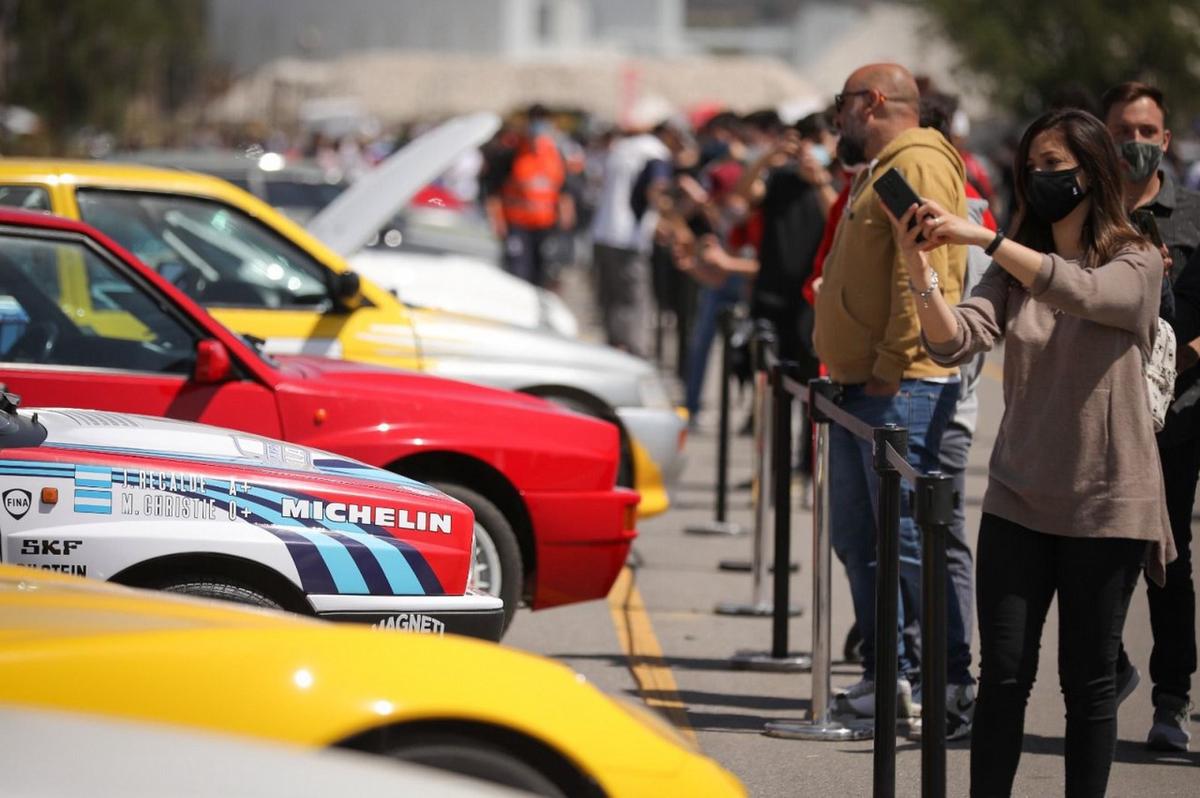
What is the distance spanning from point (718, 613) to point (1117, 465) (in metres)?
3.54

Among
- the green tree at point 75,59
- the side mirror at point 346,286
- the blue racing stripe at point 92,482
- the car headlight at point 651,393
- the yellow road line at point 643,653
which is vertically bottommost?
the yellow road line at point 643,653

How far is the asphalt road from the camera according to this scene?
5527mm

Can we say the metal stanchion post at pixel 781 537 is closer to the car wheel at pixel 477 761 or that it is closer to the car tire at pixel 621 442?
the car tire at pixel 621 442

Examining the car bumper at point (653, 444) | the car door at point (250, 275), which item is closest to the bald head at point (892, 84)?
the car door at point (250, 275)

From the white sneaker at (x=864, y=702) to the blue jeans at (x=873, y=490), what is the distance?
0.06 meters

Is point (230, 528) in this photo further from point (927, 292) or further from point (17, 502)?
point (927, 292)

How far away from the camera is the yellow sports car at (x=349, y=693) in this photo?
3.04 meters

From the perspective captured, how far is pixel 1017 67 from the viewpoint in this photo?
45031 mm

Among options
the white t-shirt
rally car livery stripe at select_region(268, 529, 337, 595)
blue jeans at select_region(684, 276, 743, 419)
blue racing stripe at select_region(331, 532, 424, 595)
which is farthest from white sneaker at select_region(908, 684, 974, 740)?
the white t-shirt

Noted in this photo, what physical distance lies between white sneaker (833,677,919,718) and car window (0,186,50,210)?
4.07 metres

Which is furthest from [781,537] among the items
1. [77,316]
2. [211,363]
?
[77,316]

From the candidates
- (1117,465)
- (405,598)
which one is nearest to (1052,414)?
(1117,465)

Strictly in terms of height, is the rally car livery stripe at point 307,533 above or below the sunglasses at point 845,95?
below

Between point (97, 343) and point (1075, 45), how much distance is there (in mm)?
41401
